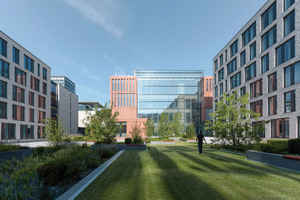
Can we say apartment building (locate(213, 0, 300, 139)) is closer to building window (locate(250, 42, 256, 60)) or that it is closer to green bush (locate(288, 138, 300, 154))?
building window (locate(250, 42, 256, 60))

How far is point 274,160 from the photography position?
9.27 meters

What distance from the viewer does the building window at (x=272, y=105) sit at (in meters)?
25.4

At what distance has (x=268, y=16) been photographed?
89.9 ft

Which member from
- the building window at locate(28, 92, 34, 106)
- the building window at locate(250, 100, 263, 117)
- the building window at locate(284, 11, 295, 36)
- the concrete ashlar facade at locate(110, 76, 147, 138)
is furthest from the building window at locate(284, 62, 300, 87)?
the building window at locate(28, 92, 34, 106)

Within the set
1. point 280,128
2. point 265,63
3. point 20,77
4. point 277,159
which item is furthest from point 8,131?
point 265,63

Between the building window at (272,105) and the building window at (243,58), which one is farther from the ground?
the building window at (243,58)

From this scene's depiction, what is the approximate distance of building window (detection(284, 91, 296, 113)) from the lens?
22.2 m

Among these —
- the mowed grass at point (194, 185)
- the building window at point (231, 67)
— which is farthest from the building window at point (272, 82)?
the mowed grass at point (194, 185)

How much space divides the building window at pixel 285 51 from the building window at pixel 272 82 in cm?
209

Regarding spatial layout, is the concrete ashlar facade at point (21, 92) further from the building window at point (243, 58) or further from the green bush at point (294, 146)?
the building window at point (243, 58)

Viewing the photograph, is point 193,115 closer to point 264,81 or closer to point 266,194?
point 264,81

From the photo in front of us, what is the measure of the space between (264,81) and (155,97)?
35.0 m

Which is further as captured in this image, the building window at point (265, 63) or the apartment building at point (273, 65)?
the building window at point (265, 63)

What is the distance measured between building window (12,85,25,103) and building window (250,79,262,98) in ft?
150
